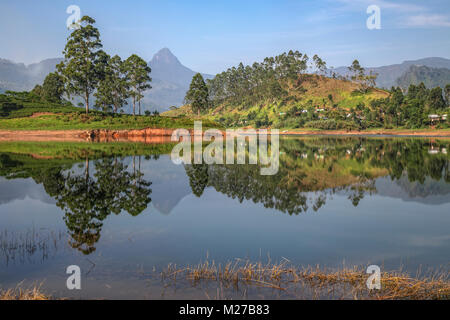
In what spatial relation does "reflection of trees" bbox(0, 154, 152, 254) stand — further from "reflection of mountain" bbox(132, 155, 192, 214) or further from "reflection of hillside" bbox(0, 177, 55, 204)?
"reflection of mountain" bbox(132, 155, 192, 214)

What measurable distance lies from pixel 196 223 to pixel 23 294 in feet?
27.0

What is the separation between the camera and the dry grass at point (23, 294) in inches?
328

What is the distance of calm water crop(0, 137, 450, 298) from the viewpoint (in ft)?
35.7

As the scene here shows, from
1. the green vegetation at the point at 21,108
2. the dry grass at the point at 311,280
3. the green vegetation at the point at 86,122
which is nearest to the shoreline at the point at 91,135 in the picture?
the green vegetation at the point at 86,122

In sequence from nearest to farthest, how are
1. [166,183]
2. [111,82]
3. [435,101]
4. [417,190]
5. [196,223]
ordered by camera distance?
1. [196,223]
2. [417,190]
3. [166,183]
4. [111,82]
5. [435,101]

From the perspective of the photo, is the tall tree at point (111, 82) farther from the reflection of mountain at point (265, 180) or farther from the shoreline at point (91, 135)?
the reflection of mountain at point (265, 180)

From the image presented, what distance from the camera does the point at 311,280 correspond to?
9.66m

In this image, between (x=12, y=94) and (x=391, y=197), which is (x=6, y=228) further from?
(x=12, y=94)

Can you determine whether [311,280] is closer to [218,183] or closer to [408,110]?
[218,183]

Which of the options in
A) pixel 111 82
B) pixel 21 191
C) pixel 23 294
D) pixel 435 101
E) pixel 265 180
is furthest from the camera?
pixel 435 101

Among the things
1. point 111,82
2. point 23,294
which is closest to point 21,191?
point 23,294

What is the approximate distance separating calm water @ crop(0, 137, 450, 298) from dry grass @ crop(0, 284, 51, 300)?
414 mm

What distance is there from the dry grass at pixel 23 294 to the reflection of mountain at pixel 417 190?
66.6 feet
